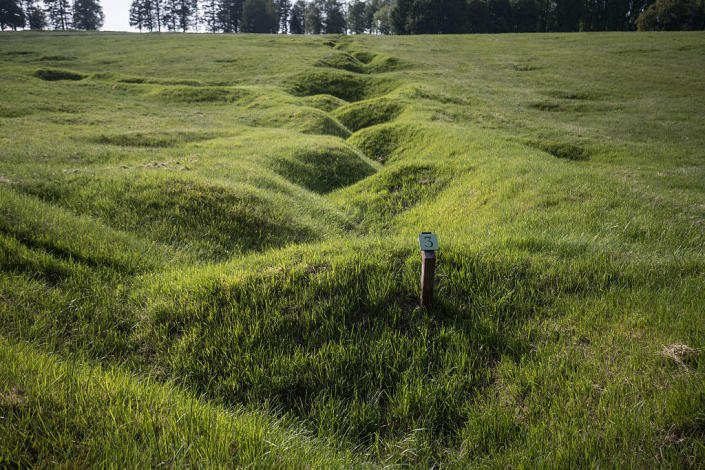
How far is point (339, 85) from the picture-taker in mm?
35312

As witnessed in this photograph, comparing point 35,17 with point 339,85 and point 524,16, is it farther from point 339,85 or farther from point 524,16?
point 524,16

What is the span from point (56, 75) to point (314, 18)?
9209 cm

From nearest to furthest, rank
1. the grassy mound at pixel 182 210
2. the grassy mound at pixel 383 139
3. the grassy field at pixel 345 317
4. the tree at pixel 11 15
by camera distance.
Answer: the grassy field at pixel 345 317, the grassy mound at pixel 182 210, the grassy mound at pixel 383 139, the tree at pixel 11 15

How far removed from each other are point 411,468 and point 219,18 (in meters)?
142

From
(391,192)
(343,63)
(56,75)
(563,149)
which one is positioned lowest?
(391,192)

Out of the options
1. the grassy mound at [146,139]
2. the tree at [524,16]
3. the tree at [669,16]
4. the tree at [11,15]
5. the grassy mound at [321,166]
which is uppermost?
the tree at [524,16]

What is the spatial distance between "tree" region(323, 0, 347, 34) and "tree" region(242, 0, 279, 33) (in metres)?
16.6

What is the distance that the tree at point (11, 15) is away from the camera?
84.4 m

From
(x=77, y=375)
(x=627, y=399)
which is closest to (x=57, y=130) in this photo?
(x=77, y=375)

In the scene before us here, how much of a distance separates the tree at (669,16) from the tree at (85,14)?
15663 centimetres

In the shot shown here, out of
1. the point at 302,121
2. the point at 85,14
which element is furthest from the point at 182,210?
the point at 85,14

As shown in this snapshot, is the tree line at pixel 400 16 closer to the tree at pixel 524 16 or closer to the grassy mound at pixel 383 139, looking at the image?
the tree at pixel 524 16

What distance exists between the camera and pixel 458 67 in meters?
42.5

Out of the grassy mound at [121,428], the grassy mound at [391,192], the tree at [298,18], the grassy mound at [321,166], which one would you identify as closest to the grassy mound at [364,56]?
the grassy mound at [321,166]
